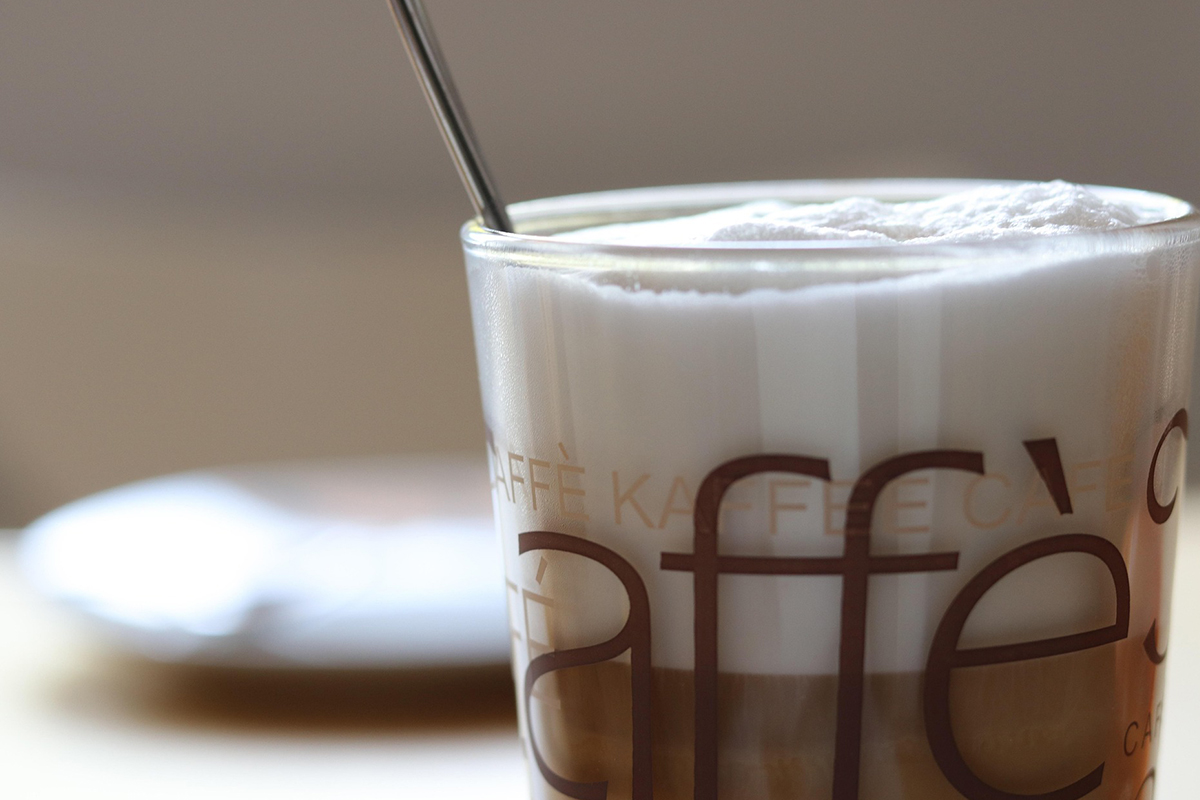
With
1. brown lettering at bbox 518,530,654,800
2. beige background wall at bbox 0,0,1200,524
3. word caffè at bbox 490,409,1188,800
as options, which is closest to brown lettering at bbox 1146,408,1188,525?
word caffè at bbox 490,409,1188,800

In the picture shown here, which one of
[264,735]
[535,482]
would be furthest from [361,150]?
[535,482]

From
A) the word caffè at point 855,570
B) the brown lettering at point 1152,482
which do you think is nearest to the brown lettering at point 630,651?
the word caffè at point 855,570

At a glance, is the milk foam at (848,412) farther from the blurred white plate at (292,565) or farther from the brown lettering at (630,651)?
the blurred white plate at (292,565)

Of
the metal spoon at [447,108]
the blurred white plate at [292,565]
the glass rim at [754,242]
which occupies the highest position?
the metal spoon at [447,108]

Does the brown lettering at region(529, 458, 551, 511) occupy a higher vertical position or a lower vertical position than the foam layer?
lower

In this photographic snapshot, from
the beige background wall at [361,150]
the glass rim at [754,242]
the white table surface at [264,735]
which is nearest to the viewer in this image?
the glass rim at [754,242]

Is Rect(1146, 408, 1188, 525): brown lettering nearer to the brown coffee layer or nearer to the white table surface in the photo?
the brown coffee layer

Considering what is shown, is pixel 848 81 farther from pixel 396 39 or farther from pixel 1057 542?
pixel 1057 542

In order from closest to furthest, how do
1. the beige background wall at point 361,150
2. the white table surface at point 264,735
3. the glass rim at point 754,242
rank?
the glass rim at point 754,242 → the white table surface at point 264,735 → the beige background wall at point 361,150
